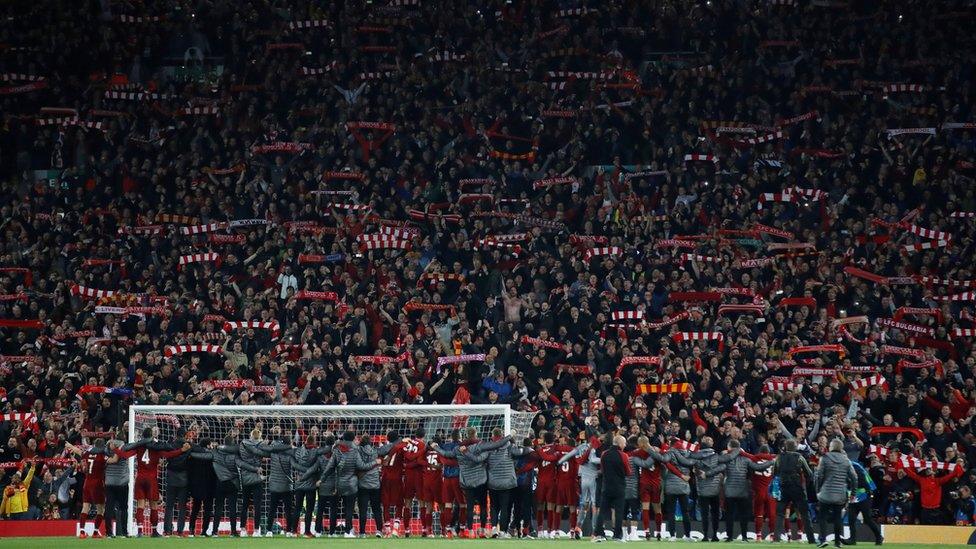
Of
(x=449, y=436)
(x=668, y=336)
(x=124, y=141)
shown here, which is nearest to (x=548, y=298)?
(x=668, y=336)

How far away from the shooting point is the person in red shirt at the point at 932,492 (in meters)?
25.4

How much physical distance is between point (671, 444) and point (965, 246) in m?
11.6

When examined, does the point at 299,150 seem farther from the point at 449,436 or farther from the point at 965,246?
the point at 965,246

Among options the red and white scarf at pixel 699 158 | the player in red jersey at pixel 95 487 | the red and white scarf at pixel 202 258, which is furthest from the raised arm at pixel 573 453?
the red and white scarf at pixel 699 158

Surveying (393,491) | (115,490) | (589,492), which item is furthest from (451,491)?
(115,490)

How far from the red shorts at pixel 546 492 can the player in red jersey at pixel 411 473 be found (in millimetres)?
2102

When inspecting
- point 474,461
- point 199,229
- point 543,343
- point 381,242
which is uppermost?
point 199,229

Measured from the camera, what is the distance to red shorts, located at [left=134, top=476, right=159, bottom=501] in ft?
Result: 81.3

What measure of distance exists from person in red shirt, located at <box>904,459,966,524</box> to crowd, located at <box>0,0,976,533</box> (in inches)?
1.6

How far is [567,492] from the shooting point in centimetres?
2434

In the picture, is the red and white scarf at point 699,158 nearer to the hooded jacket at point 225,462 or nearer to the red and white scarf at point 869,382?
the red and white scarf at point 869,382

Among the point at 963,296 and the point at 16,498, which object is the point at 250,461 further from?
the point at 963,296

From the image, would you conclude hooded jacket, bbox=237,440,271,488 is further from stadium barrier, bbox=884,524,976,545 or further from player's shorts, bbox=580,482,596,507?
stadium barrier, bbox=884,524,976,545

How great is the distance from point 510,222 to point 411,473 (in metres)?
12.0
